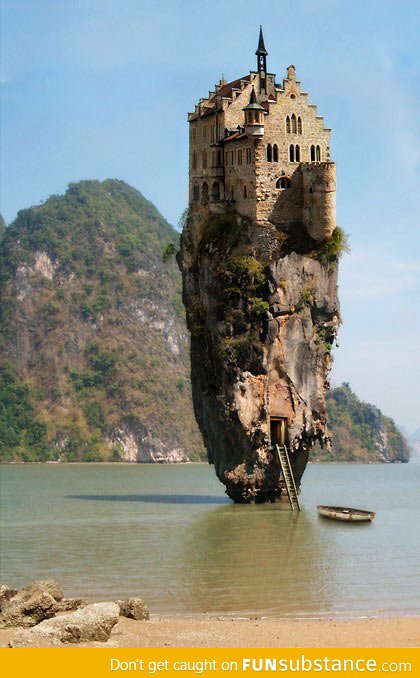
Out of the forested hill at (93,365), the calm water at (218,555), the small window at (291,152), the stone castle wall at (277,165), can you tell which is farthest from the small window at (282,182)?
the forested hill at (93,365)

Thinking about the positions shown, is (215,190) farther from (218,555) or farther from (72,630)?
(72,630)

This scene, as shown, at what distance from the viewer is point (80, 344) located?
602ft

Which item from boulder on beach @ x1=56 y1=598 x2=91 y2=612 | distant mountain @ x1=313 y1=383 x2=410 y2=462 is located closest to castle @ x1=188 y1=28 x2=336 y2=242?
boulder on beach @ x1=56 y1=598 x2=91 y2=612

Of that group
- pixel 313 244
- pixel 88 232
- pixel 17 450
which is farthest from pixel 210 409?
pixel 88 232

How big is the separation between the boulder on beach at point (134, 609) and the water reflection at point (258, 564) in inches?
108

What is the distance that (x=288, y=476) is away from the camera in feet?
168

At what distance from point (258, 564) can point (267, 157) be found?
24.8 metres

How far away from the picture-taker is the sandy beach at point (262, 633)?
20.4 metres

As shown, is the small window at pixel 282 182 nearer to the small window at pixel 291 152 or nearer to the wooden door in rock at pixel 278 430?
the small window at pixel 291 152

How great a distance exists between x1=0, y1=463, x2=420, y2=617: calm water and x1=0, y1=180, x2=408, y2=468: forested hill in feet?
338

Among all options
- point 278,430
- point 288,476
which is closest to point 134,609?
point 288,476

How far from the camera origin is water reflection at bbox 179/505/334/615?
27156 mm

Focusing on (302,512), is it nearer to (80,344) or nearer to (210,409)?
(210,409)

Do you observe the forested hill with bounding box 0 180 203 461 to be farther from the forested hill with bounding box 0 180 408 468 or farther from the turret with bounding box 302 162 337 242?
the turret with bounding box 302 162 337 242
